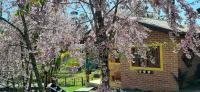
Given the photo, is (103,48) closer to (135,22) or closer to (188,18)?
(135,22)

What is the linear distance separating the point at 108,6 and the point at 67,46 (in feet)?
3.43

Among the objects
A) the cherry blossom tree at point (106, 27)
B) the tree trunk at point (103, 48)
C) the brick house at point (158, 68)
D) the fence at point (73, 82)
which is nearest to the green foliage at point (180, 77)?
the brick house at point (158, 68)

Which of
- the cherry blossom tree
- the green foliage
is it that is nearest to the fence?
the green foliage

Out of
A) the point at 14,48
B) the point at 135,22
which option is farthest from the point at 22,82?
the point at 135,22

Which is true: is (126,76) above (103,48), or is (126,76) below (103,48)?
below

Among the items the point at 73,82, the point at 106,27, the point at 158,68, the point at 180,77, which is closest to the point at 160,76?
the point at 158,68

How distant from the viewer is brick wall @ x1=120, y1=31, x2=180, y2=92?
1867cm

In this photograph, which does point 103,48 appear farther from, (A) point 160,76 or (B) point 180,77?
(A) point 160,76

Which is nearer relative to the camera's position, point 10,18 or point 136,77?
point 10,18

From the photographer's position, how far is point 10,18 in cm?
1174

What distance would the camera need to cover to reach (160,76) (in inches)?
760

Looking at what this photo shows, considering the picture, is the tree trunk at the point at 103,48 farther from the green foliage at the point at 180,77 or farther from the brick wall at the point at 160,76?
the green foliage at the point at 180,77

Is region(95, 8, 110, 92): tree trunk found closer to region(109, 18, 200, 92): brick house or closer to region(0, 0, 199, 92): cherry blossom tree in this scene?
region(0, 0, 199, 92): cherry blossom tree

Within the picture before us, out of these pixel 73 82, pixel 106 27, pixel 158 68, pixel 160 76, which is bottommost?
pixel 73 82
